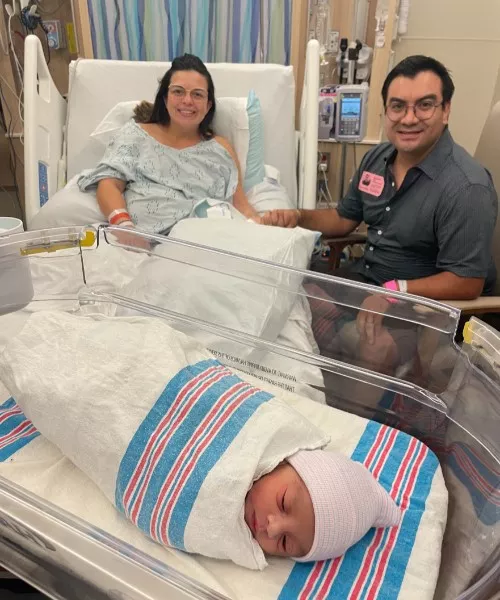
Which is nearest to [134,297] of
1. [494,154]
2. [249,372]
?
[249,372]

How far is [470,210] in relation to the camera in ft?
4.51

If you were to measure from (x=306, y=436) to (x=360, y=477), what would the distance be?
121mm

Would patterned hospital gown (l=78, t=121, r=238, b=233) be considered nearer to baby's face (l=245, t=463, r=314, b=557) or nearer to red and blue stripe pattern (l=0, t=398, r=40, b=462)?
red and blue stripe pattern (l=0, t=398, r=40, b=462)

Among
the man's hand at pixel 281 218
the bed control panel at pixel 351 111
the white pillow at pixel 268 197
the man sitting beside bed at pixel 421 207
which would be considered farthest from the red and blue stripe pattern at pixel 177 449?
the bed control panel at pixel 351 111

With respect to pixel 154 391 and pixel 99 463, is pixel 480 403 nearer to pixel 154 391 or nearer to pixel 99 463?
pixel 154 391

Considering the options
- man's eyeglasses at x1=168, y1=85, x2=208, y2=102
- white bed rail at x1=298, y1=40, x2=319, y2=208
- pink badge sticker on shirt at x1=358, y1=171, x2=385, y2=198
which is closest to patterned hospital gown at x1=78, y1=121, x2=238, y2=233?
man's eyeglasses at x1=168, y1=85, x2=208, y2=102

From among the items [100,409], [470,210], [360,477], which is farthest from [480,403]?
[100,409]

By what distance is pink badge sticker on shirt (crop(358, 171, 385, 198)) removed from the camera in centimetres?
166

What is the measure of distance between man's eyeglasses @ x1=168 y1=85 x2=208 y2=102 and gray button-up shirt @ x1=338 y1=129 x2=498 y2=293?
72cm

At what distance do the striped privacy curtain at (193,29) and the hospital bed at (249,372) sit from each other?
25.6 inches

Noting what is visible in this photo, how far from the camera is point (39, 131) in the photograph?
206cm

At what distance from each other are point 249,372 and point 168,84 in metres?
1.32

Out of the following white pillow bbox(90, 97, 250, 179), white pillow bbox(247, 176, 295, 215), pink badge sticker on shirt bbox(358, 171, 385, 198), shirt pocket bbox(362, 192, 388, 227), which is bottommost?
white pillow bbox(247, 176, 295, 215)

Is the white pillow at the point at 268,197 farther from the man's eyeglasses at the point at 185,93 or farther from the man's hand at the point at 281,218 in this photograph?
the man's eyeglasses at the point at 185,93
